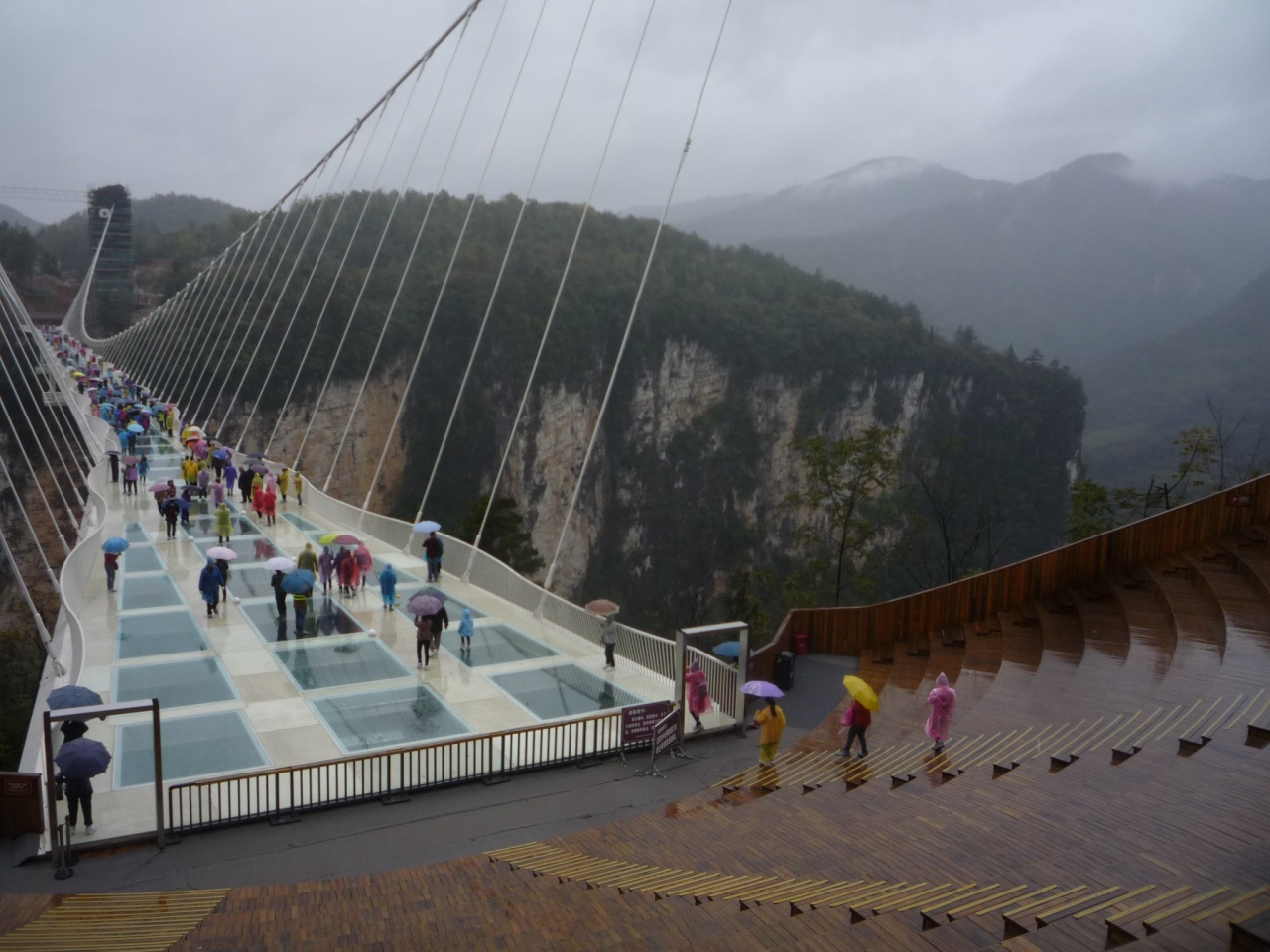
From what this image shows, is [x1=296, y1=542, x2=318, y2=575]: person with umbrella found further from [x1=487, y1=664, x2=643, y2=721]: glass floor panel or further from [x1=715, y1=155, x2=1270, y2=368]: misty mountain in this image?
[x1=715, y1=155, x2=1270, y2=368]: misty mountain

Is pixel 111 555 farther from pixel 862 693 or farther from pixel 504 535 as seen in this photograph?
pixel 504 535

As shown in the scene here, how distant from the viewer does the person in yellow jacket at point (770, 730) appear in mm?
9391

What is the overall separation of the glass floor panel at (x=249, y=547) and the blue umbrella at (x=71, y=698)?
902cm

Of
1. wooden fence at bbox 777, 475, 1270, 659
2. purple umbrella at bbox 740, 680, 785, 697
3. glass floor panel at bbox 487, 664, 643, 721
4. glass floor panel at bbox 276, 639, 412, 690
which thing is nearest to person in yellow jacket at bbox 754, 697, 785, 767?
purple umbrella at bbox 740, 680, 785, 697

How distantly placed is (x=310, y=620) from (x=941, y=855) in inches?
383

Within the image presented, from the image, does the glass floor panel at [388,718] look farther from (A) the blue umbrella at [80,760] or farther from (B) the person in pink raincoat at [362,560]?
(B) the person in pink raincoat at [362,560]

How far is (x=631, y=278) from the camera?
7262 centimetres

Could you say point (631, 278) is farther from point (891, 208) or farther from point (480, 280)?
point (891, 208)

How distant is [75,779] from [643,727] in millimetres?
4990

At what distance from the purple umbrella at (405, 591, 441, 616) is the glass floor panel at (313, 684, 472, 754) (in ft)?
2.93

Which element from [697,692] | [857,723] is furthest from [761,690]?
[857,723]

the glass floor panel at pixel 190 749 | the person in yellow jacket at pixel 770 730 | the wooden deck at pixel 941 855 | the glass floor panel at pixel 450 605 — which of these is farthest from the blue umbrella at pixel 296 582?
the person in yellow jacket at pixel 770 730

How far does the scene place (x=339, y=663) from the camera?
12109mm

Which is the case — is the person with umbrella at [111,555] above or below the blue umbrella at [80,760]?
below
